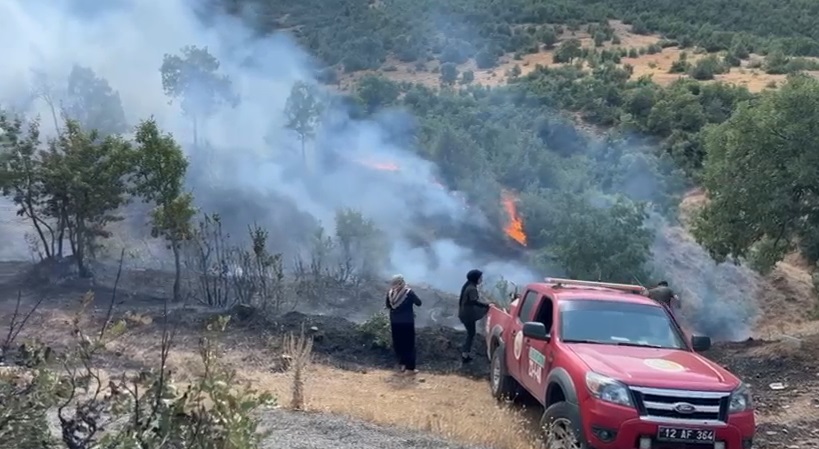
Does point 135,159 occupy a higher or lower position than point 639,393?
higher

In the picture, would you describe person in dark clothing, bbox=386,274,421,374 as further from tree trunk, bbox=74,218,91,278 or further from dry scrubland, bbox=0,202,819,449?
tree trunk, bbox=74,218,91,278

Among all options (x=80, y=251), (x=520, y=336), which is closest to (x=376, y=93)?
(x=80, y=251)

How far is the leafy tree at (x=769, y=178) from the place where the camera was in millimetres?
14594

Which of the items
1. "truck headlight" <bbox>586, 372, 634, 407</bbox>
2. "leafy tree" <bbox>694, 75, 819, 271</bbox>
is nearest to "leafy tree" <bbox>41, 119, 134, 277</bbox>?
"leafy tree" <bbox>694, 75, 819, 271</bbox>

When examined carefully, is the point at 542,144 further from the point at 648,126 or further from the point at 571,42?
the point at 571,42

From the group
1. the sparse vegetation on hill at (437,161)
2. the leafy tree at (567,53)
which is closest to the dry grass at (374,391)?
the sparse vegetation on hill at (437,161)

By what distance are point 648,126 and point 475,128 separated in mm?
6485

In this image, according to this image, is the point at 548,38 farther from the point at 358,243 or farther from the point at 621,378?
the point at 621,378

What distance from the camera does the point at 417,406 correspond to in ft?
36.1

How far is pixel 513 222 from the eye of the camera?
2652 centimetres

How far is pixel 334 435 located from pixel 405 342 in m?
5.30

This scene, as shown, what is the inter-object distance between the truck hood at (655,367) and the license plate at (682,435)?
1.11ft

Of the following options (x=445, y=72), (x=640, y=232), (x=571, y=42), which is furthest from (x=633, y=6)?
(x=640, y=232)

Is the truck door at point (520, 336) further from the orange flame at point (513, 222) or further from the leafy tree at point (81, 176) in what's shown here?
the orange flame at point (513, 222)
